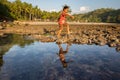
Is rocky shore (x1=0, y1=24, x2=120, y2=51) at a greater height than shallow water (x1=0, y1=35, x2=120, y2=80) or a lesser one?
greater

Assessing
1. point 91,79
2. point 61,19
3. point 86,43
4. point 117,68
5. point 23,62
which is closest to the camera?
point 91,79

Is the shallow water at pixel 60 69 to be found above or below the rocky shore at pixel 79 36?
below

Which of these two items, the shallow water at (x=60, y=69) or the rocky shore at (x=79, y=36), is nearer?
the shallow water at (x=60, y=69)

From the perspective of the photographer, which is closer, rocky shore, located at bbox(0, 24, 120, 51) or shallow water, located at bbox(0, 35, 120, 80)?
shallow water, located at bbox(0, 35, 120, 80)

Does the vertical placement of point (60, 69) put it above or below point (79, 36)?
below

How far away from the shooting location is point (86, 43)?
44.1ft

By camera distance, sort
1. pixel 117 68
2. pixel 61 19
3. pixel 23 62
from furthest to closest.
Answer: pixel 61 19, pixel 23 62, pixel 117 68

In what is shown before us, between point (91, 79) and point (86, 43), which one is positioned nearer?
point (91, 79)

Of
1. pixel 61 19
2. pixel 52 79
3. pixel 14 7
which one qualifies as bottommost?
pixel 52 79

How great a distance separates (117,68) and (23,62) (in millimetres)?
3670

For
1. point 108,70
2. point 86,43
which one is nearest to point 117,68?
point 108,70

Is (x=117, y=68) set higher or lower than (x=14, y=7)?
lower

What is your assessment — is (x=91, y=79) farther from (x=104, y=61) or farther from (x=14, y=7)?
(x=14, y=7)

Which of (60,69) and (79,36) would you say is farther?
(79,36)
